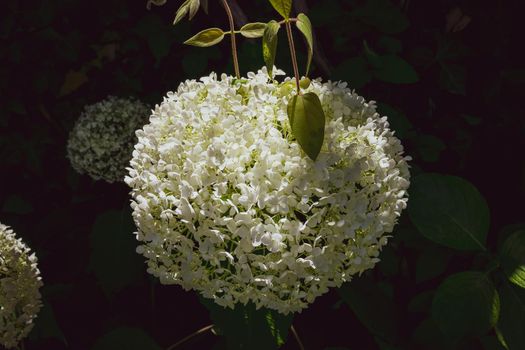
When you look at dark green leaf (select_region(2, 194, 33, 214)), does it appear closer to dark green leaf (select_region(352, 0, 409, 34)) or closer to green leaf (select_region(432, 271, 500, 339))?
dark green leaf (select_region(352, 0, 409, 34))

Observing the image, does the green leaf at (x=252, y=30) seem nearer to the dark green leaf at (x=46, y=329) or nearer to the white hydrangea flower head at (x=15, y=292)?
the white hydrangea flower head at (x=15, y=292)

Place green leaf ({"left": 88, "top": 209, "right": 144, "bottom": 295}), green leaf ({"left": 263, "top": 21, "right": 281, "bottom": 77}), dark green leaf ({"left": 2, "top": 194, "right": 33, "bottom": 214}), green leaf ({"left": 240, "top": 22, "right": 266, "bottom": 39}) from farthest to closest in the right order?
dark green leaf ({"left": 2, "top": 194, "right": 33, "bottom": 214}) < green leaf ({"left": 88, "top": 209, "right": 144, "bottom": 295}) < green leaf ({"left": 240, "top": 22, "right": 266, "bottom": 39}) < green leaf ({"left": 263, "top": 21, "right": 281, "bottom": 77})

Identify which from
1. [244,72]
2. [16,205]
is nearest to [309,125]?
[244,72]

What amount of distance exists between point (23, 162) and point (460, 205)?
180 cm

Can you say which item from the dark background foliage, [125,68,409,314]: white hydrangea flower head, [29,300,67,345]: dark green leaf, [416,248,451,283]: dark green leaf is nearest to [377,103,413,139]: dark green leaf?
the dark background foliage

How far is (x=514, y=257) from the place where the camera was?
130 centimetres

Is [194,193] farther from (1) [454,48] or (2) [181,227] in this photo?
(1) [454,48]

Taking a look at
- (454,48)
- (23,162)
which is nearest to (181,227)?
(454,48)

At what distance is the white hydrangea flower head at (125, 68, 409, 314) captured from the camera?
981 mm

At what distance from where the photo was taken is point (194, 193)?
99 cm

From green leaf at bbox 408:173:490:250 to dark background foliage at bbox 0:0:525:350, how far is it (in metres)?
0.20

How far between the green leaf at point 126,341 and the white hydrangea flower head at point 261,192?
0.54m

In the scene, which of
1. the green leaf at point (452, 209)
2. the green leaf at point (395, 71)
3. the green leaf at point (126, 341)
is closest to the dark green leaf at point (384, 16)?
the green leaf at point (395, 71)

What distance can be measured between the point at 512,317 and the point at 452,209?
0.26 m
